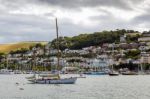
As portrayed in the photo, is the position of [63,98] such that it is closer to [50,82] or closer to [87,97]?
[87,97]

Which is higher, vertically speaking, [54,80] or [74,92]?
[54,80]

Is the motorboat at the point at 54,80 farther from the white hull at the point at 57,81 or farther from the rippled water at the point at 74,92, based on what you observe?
the rippled water at the point at 74,92

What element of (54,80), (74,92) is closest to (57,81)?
(54,80)

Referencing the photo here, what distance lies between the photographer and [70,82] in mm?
85812

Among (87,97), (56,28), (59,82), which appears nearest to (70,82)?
(59,82)

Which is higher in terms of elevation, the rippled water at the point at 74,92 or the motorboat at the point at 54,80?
the motorboat at the point at 54,80

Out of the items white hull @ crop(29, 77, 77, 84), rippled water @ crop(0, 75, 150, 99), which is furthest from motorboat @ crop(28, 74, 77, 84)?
rippled water @ crop(0, 75, 150, 99)

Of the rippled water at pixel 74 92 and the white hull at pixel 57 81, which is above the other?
the white hull at pixel 57 81

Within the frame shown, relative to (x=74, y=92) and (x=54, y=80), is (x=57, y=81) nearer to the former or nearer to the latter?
(x=54, y=80)

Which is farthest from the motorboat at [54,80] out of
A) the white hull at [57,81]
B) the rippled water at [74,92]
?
the rippled water at [74,92]

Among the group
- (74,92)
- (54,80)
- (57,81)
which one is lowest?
(74,92)

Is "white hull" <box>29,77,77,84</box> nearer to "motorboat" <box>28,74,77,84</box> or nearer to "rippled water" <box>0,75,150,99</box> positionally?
"motorboat" <box>28,74,77,84</box>

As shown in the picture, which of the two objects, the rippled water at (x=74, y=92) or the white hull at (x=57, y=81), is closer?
the rippled water at (x=74, y=92)

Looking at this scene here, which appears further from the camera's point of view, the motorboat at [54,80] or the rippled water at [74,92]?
the motorboat at [54,80]
